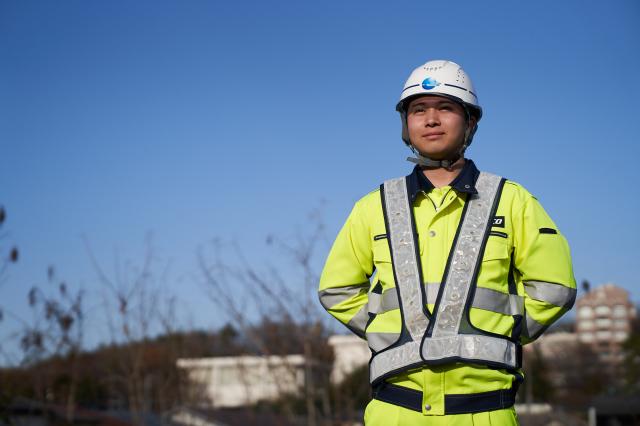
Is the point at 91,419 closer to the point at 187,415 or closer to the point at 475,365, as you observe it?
the point at 187,415

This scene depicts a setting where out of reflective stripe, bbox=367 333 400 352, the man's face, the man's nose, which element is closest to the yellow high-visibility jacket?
reflective stripe, bbox=367 333 400 352

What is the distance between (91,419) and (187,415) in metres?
5.29

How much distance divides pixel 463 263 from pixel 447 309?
201mm

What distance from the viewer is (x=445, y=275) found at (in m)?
3.34

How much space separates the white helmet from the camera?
3.70 meters

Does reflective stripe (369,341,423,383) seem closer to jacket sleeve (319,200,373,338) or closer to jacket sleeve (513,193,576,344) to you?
jacket sleeve (319,200,373,338)

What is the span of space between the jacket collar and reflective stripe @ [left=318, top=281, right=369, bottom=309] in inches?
19.7

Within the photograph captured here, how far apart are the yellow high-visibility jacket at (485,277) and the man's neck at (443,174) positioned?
0.18 feet

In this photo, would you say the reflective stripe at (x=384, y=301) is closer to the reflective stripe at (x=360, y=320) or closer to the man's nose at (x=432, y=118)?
the reflective stripe at (x=360, y=320)

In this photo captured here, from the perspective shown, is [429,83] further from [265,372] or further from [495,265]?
[265,372]

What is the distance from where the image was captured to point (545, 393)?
1432 inches

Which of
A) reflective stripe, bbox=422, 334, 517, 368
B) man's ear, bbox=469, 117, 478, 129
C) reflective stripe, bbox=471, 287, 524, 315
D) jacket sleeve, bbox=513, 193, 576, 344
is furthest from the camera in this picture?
man's ear, bbox=469, 117, 478, 129

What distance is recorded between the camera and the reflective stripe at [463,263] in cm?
327

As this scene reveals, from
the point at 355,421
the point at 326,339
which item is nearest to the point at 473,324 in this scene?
the point at 326,339
